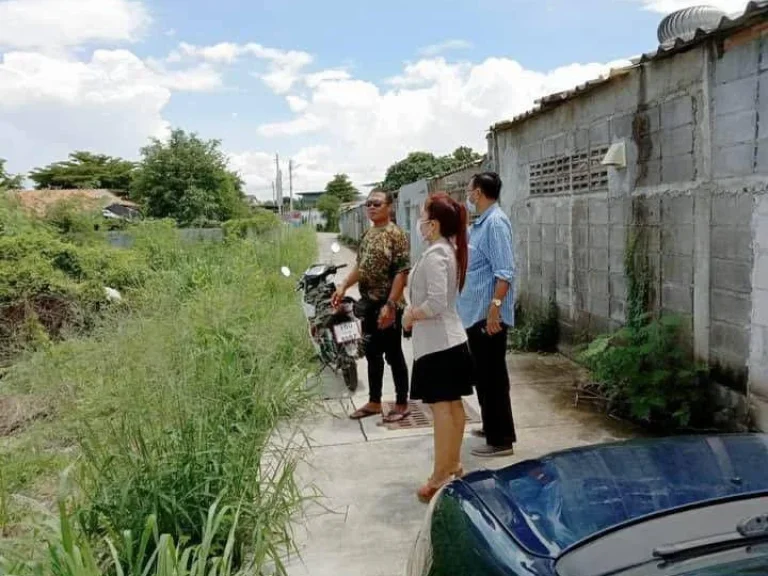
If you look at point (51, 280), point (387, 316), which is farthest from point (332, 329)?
point (51, 280)

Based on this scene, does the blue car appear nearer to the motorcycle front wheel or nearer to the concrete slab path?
the concrete slab path

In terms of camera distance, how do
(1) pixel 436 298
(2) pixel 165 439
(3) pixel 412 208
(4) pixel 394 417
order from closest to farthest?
(2) pixel 165 439, (1) pixel 436 298, (4) pixel 394 417, (3) pixel 412 208

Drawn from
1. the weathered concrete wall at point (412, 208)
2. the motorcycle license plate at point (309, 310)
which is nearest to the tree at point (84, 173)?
the weathered concrete wall at point (412, 208)

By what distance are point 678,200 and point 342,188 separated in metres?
69.6

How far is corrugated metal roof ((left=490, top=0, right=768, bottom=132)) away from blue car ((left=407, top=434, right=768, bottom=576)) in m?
2.69

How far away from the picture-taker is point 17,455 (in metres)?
4.08

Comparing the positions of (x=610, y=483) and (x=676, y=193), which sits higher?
(x=676, y=193)

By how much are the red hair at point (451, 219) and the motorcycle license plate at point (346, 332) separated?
2.16 metres

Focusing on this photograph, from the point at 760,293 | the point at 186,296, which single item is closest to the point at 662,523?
the point at 760,293

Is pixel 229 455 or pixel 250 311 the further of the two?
pixel 250 311

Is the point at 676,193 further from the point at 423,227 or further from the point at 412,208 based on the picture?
the point at 412,208

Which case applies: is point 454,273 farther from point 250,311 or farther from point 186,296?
point 186,296

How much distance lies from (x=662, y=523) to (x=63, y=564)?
180 cm

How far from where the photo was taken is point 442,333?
11.0ft
